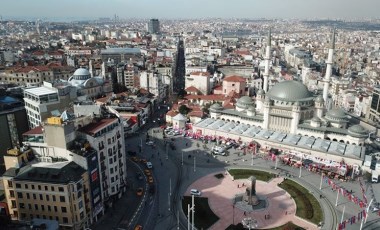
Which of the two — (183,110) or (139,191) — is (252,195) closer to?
(139,191)

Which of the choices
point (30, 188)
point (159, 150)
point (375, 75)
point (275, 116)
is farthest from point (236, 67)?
point (30, 188)

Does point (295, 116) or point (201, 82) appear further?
point (201, 82)

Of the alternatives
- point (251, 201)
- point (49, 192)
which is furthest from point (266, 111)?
point (49, 192)

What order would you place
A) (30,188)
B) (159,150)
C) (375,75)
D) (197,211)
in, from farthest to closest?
Answer: (375,75), (159,150), (197,211), (30,188)

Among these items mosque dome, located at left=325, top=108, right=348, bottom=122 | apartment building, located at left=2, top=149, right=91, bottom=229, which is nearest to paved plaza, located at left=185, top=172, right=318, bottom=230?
apartment building, located at left=2, top=149, right=91, bottom=229

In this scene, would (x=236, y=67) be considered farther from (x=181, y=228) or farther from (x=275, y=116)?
(x=181, y=228)

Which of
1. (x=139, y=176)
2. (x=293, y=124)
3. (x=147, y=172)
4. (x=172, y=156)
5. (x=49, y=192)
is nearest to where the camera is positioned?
(x=49, y=192)

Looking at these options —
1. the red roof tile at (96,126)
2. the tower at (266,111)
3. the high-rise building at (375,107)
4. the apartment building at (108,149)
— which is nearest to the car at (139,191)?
the apartment building at (108,149)
